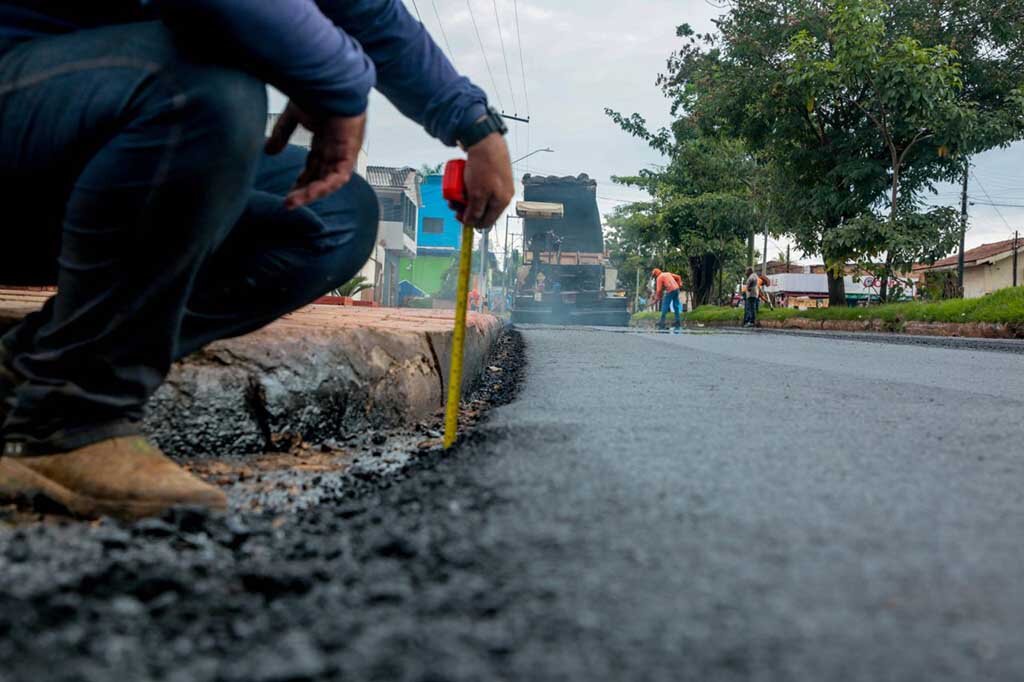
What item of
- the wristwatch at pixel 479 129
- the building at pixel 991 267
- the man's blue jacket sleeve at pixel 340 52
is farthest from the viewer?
the building at pixel 991 267

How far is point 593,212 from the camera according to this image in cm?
2220

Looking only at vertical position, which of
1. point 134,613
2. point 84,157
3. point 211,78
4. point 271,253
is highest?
point 211,78

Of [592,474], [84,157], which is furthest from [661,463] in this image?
[84,157]

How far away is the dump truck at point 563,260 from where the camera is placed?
21344mm

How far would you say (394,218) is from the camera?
36.9 meters

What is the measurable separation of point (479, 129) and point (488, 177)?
0.11 m

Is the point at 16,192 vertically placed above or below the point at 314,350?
above

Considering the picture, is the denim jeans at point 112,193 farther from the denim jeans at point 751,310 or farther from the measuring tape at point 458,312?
the denim jeans at point 751,310

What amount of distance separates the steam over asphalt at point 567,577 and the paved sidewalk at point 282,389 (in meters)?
0.47

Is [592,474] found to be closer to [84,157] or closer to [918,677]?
[918,677]

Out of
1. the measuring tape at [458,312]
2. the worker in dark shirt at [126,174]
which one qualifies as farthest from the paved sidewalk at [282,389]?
the worker in dark shirt at [126,174]

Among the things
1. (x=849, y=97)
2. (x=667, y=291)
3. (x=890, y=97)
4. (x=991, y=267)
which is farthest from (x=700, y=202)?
(x=991, y=267)

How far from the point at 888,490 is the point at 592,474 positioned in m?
0.52

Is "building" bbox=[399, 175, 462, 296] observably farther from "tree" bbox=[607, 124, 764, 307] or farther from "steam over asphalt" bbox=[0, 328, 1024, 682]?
"steam over asphalt" bbox=[0, 328, 1024, 682]
